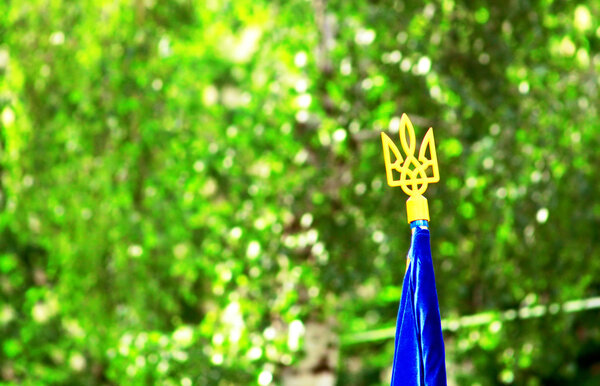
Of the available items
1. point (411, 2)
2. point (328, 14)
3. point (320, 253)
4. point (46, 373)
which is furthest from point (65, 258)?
point (411, 2)

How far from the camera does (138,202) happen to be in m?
5.37

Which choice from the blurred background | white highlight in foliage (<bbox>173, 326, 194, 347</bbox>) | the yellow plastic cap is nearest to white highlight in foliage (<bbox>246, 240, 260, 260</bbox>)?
the blurred background

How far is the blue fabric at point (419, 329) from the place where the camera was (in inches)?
79.6

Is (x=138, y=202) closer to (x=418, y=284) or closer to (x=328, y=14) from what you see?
(x=328, y=14)

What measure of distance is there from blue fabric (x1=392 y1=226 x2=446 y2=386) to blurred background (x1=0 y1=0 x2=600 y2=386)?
Result: 101 inches

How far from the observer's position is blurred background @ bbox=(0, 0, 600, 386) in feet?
15.5

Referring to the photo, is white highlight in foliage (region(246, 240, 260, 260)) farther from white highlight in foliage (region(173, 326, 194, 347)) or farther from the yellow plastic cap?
the yellow plastic cap

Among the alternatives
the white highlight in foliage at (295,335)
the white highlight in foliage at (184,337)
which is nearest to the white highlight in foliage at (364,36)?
the white highlight in foliage at (295,335)

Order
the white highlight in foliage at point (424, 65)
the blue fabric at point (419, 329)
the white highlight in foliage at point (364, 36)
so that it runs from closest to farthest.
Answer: the blue fabric at point (419, 329) < the white highlight in foliage at point (424, 65) < the white highlight in foliage at point (364, 36)

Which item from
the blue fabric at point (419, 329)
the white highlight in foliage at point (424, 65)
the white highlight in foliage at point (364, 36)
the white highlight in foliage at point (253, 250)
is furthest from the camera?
the white highlight in foliage at point (253, 250)

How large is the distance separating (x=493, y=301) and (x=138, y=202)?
1.80m

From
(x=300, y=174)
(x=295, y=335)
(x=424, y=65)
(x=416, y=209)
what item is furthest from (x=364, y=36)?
(x=416, y=209)

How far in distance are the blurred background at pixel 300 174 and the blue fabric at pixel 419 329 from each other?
2561 mm

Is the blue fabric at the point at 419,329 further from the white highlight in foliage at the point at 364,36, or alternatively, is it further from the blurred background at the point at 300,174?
the white highlight in foliage at the point at 364,36
